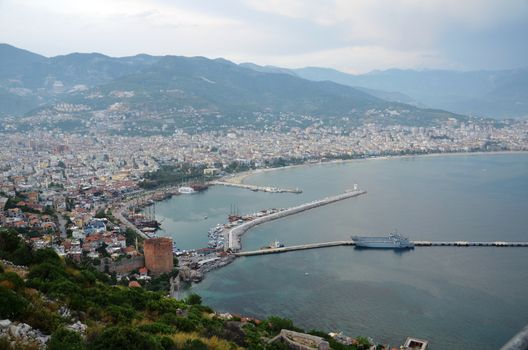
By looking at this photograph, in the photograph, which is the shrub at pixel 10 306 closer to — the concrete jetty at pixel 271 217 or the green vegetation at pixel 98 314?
the green vegetation at pixel 98 314

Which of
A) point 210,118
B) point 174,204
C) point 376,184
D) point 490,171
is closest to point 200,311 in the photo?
point 174,204

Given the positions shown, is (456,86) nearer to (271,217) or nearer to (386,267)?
(271,217)

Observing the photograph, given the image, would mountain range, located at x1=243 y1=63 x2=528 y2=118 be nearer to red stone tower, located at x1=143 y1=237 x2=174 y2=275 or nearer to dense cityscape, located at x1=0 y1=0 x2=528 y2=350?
dense cityscape, located at x1=0 y1=0 x2=528 y2=350

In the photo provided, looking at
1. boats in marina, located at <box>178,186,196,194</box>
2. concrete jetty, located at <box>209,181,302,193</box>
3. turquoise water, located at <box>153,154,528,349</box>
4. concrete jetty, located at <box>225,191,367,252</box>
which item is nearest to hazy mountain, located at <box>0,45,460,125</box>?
concrete jetty, located at <box>209,181,302,193</box>

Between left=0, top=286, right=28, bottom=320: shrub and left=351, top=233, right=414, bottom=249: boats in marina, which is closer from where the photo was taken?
left=0, top=286, right=28, bottom=320: shrub

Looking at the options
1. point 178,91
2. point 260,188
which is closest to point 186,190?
point 260,188

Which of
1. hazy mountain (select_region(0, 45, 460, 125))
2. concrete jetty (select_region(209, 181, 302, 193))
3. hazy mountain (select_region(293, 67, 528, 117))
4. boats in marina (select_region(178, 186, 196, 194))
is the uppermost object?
hazy mountain (select_region(293, 67, 528, 117))

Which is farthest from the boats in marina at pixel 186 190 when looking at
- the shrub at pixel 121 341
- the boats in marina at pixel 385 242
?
the shrub at pixel 121 341
